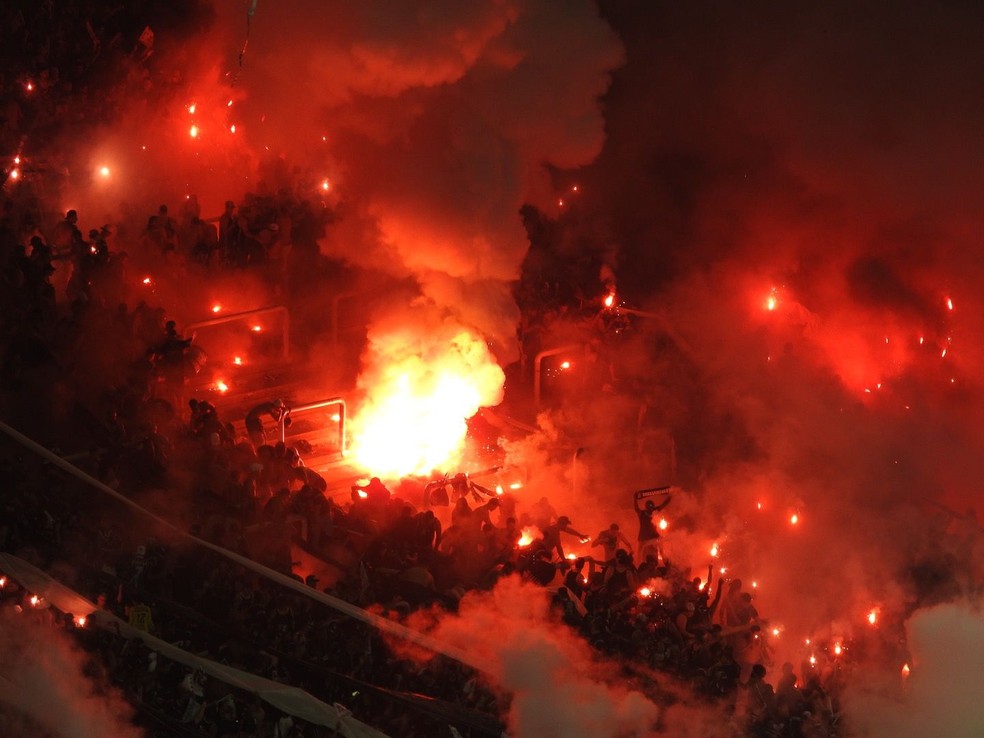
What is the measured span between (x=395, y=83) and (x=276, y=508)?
192 inches

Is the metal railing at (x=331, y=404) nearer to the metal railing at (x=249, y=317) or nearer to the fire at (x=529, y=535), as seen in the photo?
the metal railing at (x=249, y=317)

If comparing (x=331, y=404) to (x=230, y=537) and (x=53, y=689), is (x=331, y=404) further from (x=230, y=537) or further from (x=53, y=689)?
(x=53, y=689)

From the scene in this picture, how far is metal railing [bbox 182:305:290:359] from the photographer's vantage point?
1127 centimetres

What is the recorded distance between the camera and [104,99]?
1284cm

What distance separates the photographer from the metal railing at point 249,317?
37.0 feet

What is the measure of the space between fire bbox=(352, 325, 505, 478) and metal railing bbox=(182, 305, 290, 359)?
0.73m

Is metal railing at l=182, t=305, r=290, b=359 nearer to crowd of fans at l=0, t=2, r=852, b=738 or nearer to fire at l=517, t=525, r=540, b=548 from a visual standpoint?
crowd of fans at l=0, t=2, r=852, b=738

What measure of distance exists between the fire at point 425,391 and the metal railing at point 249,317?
73 cm

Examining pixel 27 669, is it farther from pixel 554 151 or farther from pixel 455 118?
pixel 554 151

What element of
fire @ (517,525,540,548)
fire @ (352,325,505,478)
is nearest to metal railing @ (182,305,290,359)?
fire @ (352,325,505,478)

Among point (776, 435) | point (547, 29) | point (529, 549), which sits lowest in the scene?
point (529, 549)

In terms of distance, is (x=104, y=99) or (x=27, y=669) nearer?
(x=27, y=669)

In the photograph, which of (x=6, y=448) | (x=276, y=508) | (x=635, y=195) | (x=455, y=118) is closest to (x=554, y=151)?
(x=455, y=118)

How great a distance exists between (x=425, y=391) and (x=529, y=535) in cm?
196
